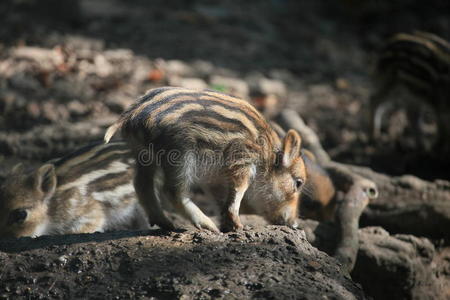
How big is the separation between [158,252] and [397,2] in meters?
8.10

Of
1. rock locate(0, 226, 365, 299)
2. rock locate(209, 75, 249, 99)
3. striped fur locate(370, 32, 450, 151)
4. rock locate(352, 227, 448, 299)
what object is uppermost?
striped fur locate(370, 32, 450, 151)

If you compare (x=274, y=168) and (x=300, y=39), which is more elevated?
(x=300, y=39)

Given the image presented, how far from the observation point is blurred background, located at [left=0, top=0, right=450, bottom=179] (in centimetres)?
592

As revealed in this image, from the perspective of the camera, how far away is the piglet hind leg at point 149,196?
326 cm

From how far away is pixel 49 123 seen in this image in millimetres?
5660

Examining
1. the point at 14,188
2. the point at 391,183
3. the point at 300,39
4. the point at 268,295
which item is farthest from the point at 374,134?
the point at 268,295

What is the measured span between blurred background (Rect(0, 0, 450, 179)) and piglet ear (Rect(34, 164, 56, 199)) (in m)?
0.75

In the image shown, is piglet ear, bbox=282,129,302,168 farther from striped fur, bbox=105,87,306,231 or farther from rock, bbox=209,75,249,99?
rock, bbox=209,75,249,99

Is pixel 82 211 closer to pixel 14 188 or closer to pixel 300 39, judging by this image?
pixel 14 188

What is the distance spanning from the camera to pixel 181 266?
286cm

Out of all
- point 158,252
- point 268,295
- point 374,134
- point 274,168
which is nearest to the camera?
point 268,295

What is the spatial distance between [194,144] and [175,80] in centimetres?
367

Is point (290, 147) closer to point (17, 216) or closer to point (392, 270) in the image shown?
point (392, 270)

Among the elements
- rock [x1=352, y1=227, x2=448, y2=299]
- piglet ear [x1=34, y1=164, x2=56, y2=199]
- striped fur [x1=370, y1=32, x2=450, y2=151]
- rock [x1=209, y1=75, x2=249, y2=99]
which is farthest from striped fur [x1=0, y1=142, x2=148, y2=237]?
striped fur [x1=370, y1=32, x2=450, y2=151]
